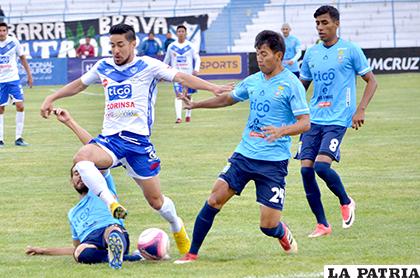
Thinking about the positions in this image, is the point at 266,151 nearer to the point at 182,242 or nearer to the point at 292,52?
the point at 182,242

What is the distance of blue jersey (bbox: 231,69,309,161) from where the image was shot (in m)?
9.10

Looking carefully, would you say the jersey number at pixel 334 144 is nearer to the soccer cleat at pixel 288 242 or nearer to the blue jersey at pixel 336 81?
the blue jersey at pixel 336 81

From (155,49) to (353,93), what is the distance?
111 ft

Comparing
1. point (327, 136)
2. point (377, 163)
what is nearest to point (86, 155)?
point (327, 136)

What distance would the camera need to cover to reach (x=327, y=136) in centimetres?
1074

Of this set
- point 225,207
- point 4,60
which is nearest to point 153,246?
point 225,207

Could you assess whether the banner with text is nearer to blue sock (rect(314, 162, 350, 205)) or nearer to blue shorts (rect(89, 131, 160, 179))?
blue sock (rect(314, 162, 350, 205))

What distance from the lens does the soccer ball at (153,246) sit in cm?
920

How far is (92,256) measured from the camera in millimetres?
9039

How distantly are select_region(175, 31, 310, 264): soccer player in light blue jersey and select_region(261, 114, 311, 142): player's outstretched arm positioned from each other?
20mm

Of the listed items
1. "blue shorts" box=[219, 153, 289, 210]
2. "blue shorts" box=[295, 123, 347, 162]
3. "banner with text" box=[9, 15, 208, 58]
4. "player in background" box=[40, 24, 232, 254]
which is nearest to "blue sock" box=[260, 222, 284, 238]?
"blue shorts" box=[219, 153, 289, 210]

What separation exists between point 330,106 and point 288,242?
2105 millimetres

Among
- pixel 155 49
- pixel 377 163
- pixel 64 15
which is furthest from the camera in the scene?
pixel 64 15

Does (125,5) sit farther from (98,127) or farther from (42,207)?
(42,207)
